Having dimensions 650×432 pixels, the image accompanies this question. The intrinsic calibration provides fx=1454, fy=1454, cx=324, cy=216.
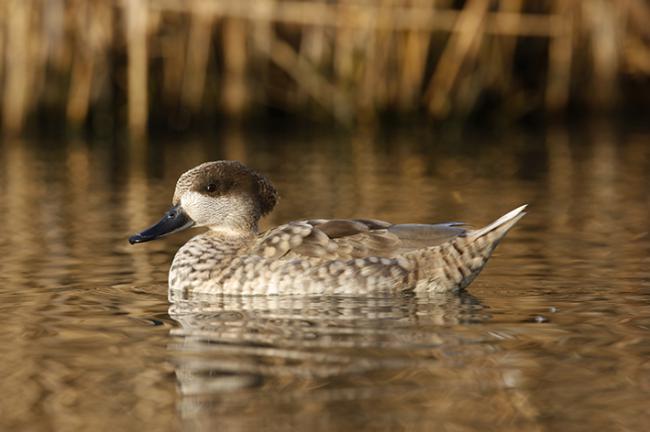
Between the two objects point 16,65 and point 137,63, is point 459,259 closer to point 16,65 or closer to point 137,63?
point 137,63

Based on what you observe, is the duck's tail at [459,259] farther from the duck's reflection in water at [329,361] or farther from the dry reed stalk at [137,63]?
the dry reed stalk at [137,63]

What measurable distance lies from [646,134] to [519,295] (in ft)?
30.8

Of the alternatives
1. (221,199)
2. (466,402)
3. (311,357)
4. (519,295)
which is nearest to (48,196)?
(221,199)

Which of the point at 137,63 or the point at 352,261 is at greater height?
the point at 137,63

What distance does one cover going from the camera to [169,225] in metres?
6.91

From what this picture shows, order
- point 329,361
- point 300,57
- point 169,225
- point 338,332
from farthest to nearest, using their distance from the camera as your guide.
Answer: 1. point 300,57
2. point 169,225
3. point 338,332
4. point 329,361

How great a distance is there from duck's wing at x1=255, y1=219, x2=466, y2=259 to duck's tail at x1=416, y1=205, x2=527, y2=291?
0.24 feet

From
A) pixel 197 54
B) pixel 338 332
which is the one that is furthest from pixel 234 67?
pixel 338 332

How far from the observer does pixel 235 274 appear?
6551 mm

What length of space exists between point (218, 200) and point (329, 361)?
2238mm

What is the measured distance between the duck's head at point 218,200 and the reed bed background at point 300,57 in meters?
7.42

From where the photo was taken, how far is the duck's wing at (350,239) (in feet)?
21.3

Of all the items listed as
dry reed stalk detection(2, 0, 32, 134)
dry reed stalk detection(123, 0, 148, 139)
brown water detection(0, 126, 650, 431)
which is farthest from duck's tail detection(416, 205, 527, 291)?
dry reed stalk detection(2, 0, 32, 134)

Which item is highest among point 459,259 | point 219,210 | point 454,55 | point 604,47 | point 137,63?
point 604,47
